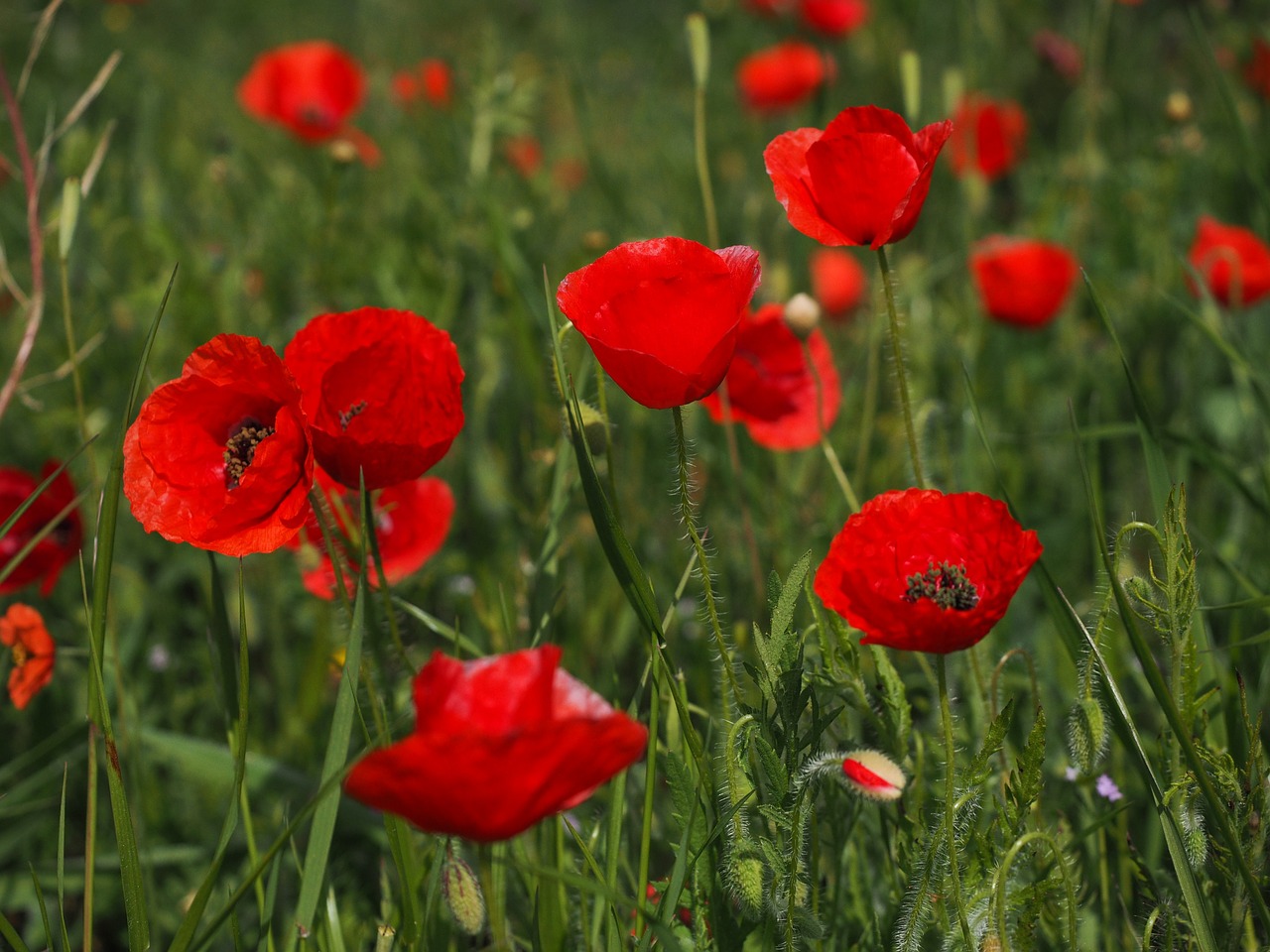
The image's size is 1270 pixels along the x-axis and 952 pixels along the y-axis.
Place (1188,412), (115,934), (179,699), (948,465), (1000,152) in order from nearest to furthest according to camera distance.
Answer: (115,934) → (948,465) → (179,699) → (1188,412) → (1000,152)

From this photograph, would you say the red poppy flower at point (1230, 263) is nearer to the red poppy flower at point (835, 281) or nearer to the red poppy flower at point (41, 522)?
the red poppy flower at point (835, 281)

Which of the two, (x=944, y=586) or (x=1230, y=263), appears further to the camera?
(x=1230, y=263)

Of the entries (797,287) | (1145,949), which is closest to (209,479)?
(1145,949)

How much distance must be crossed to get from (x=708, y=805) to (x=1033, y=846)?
31 centimetres

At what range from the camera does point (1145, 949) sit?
1.04 metres

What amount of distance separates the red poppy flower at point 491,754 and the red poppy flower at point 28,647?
754 mm

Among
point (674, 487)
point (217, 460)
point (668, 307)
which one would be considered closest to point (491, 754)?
point (668, 307)

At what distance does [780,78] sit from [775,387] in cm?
263

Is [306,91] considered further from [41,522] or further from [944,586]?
[944,586]

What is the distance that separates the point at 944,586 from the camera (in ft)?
3.72

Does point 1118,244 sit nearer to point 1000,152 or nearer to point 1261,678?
point 1000,152

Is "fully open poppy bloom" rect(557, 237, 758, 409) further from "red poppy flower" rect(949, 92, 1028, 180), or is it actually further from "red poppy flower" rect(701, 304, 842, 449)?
"red poppy flower" rect(949, 92, 1028, 180)

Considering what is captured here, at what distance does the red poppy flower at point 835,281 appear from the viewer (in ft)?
10.5

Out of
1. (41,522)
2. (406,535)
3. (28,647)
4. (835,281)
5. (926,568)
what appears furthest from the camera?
(835,281)
